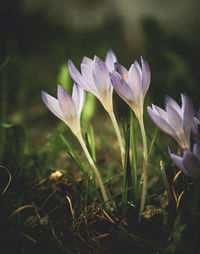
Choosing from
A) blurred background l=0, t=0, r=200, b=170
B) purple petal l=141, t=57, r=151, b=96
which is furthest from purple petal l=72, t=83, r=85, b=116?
blurred background l=0, t=0, r=200, b=170

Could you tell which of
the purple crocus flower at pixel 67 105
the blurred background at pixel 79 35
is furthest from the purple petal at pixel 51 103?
the blurred background at pixel 79 35

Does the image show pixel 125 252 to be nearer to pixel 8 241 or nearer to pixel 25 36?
pixel 8 241

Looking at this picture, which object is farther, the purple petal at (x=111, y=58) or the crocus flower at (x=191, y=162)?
the purple petal at (x=111, y=58)

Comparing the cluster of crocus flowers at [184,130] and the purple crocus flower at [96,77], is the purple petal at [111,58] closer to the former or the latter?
the purple crocus flower at [96,77]

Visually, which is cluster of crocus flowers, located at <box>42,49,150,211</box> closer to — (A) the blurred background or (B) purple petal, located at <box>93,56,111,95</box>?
(B) purple petal, located at <box>93,56,111,95</box>

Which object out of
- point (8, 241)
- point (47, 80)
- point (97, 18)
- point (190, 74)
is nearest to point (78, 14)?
point (97, 18)

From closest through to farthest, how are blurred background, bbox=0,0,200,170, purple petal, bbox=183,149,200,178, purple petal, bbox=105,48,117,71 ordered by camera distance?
1. purple petal, bbox=183,149,200,178
2. purple petal, bbox=105,48,117,71
3. blurred background, bbox=0,0,200,170

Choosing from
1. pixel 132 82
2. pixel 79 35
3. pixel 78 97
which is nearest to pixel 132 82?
pixel 132 82
